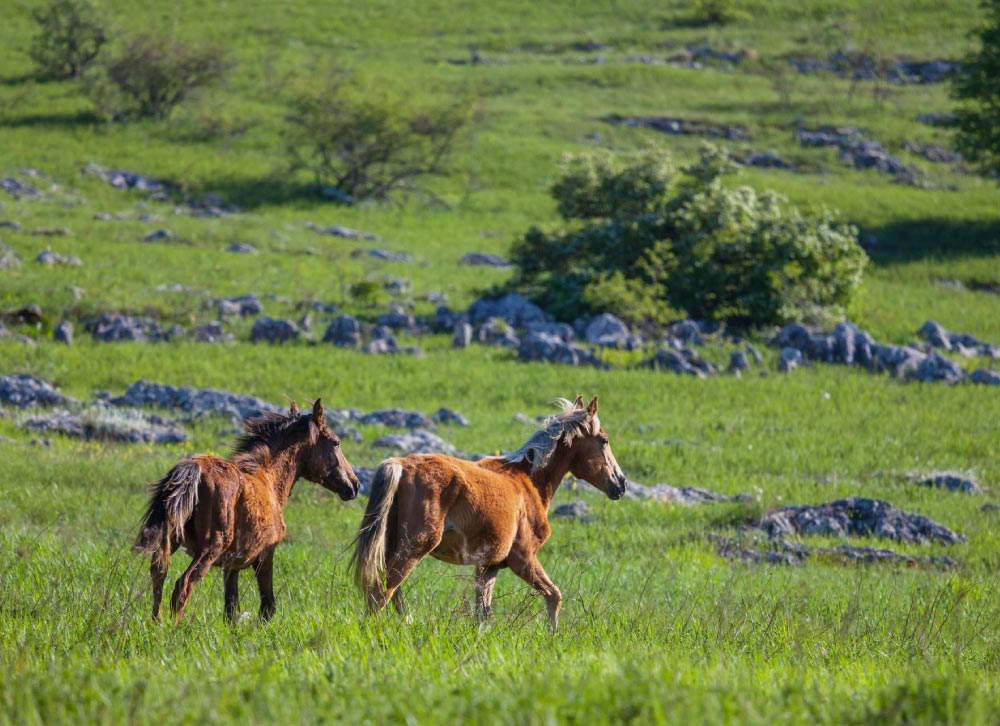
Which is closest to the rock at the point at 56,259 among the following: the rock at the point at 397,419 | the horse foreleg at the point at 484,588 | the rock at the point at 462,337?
the rock at the point at 462,337

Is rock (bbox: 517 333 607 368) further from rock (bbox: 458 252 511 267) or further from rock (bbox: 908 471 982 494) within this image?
rock (bbox: 458 252 511 267)

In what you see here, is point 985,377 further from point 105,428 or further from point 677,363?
point 105,428

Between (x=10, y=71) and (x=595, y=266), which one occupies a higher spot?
(x=10, y=71)

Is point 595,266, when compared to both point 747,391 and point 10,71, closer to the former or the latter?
point 747,391

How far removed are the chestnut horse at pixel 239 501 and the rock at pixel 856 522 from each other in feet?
23.0

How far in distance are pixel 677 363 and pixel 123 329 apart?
40.7 feet

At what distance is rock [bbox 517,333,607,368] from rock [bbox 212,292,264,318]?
22.2 feet

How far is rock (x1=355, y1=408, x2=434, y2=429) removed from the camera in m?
17.4

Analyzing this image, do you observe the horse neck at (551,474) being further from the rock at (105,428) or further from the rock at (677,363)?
the rock at (677,363)

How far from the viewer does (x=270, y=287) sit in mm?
28016

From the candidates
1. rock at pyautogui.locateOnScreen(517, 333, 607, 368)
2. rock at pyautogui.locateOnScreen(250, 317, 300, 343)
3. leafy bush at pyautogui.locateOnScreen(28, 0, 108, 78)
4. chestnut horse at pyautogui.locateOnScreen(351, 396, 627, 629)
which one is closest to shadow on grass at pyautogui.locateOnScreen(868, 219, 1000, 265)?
rock at pyautogui.locateOnScreen(517, 333, 607, 368)

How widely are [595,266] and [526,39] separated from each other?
5219 centimetres

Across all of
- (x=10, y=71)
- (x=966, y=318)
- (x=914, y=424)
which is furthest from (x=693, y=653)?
(x=10, y=71)

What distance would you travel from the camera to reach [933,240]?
41688mm
